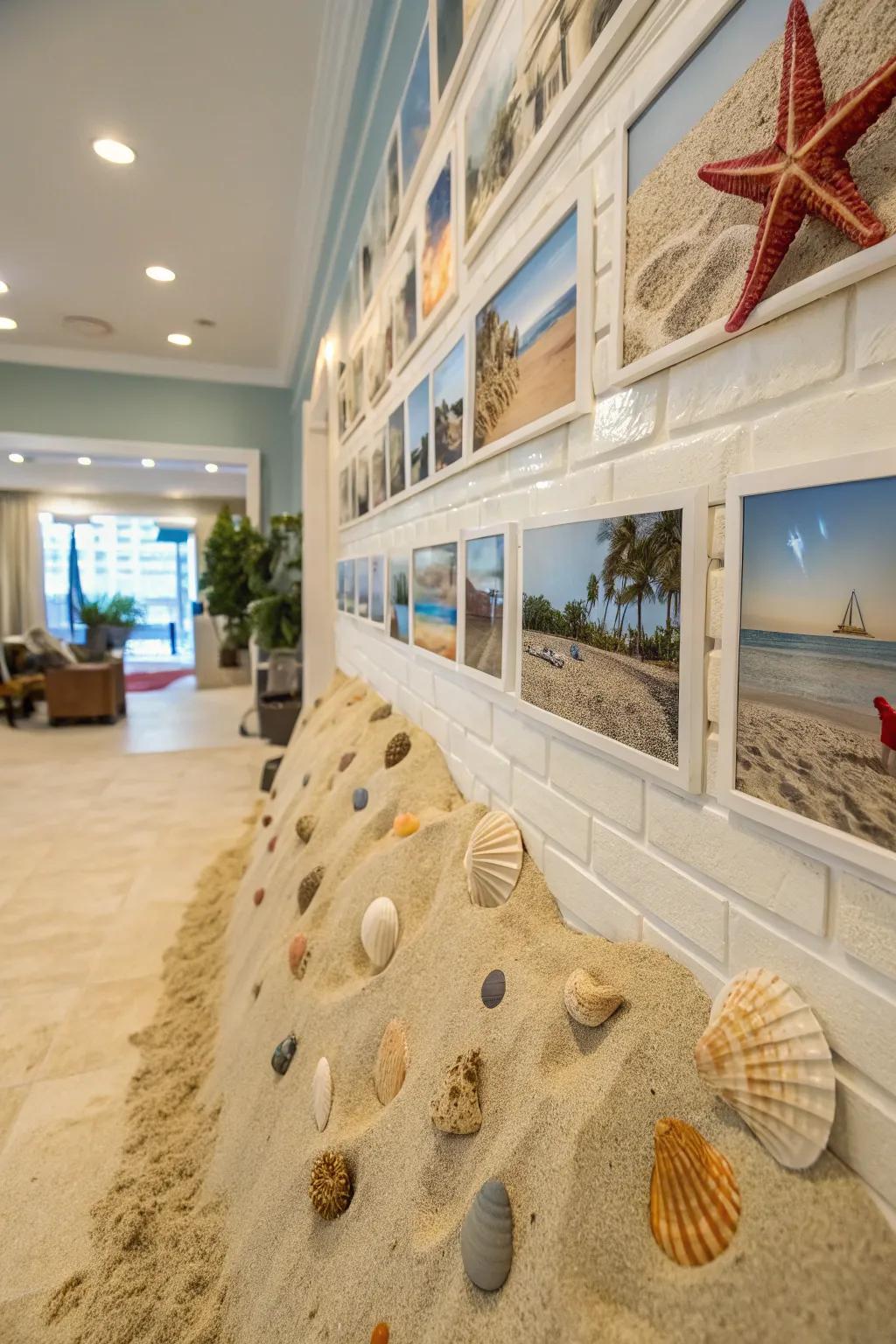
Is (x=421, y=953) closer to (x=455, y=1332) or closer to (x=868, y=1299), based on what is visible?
(x=455, y=1332)

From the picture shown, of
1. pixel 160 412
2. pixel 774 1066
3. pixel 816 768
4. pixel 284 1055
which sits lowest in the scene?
pixel 284 1055

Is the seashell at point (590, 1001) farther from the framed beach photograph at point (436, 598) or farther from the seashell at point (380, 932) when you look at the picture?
the framed beach photograph at point (436, 598)

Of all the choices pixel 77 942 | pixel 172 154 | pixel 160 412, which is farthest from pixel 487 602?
pixel 160 412

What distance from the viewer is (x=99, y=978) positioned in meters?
1.99

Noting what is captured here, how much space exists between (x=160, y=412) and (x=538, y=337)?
5.59 metres

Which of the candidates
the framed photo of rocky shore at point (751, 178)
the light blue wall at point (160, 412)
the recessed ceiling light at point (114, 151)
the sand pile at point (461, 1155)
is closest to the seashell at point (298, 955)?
the sand pile at point (461, 1155)

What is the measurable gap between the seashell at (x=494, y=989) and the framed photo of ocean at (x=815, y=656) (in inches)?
14.2

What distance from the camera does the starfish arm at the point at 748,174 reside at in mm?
483

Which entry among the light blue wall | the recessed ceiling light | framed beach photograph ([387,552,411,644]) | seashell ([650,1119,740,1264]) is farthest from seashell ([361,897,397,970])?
the light blue wall

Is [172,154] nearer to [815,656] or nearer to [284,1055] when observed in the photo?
[284,1055]

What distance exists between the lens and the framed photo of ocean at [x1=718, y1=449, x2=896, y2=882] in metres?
0.45

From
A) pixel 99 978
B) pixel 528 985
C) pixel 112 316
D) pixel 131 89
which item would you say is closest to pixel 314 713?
pixel 99 978

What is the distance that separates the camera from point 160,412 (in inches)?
225

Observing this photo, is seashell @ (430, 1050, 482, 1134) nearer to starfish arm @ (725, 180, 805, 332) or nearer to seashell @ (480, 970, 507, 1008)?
seashell @ (480, 970, 507, 1008)
